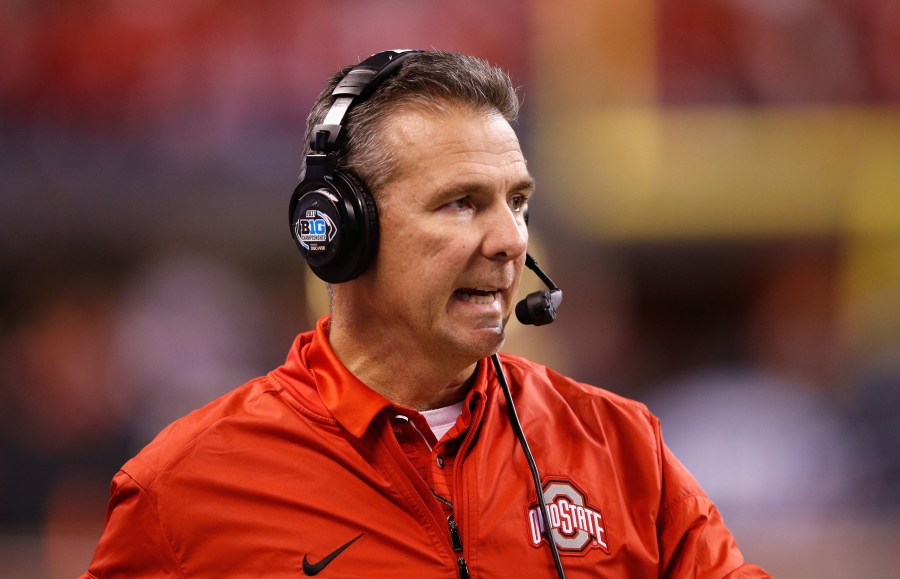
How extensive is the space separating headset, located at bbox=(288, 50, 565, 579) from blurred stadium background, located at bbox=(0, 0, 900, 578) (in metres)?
2.26

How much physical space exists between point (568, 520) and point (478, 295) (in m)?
0.32

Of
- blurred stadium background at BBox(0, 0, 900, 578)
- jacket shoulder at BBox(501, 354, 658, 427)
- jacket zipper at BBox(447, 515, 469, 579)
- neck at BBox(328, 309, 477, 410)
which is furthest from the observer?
blurred stadium background at BBox(0, 0, 900, 578)

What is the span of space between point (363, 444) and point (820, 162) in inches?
117

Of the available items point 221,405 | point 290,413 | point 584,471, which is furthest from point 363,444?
point 584,471

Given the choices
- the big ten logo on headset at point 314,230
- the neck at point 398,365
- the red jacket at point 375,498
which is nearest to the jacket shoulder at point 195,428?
the red jacket at point 375,498

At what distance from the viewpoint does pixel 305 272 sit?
3.66 metres

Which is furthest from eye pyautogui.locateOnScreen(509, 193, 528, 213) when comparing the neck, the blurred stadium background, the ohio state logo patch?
the blurred stadium background

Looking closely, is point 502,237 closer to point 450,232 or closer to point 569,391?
point 450,232

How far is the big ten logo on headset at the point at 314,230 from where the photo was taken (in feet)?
4.21

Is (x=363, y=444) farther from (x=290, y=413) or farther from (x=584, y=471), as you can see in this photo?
(x=584, y=471)

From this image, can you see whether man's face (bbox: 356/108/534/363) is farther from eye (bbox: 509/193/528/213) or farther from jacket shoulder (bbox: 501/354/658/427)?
jacket shoulder (bbox: 501/354/658/427)

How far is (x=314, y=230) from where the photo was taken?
1.30 meters

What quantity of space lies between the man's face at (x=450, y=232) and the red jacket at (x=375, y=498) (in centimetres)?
13

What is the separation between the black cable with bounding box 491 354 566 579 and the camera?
1282 mm
